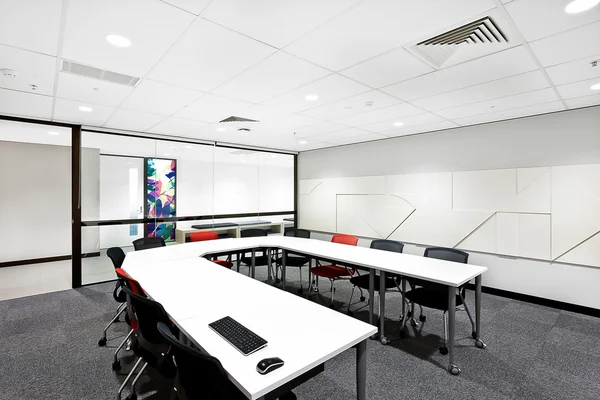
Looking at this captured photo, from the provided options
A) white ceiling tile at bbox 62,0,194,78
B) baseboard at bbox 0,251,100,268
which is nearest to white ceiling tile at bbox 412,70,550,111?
white ceiling tile at bbox 62,0,194,78

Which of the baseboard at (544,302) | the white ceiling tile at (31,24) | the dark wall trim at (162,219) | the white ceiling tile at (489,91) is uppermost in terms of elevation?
the white ceiling tile at (489,91)

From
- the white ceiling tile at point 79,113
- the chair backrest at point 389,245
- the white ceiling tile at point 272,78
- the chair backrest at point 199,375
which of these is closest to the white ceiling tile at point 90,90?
the white ceiling tile at point 79,113

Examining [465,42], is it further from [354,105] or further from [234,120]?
[234,120]

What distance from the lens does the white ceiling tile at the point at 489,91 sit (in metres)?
2.80

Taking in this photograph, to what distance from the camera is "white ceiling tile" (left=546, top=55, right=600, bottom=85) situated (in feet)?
8.05

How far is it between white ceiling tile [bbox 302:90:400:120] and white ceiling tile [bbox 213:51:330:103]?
748 mm

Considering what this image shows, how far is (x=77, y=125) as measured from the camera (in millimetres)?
4621

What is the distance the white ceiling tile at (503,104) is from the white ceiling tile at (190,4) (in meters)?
3.28

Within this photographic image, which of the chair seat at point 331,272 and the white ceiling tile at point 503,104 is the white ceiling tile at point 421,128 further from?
the chair seat at point 331,272

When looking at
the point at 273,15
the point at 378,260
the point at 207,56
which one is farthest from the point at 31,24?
the point at 378,260

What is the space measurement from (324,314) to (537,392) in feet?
6.17

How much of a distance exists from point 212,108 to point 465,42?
9.32 ft

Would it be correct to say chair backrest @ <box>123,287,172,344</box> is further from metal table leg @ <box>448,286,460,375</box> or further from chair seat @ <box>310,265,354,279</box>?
chair seat @ <box>310,265,354,279</box>

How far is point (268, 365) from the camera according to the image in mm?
1312
